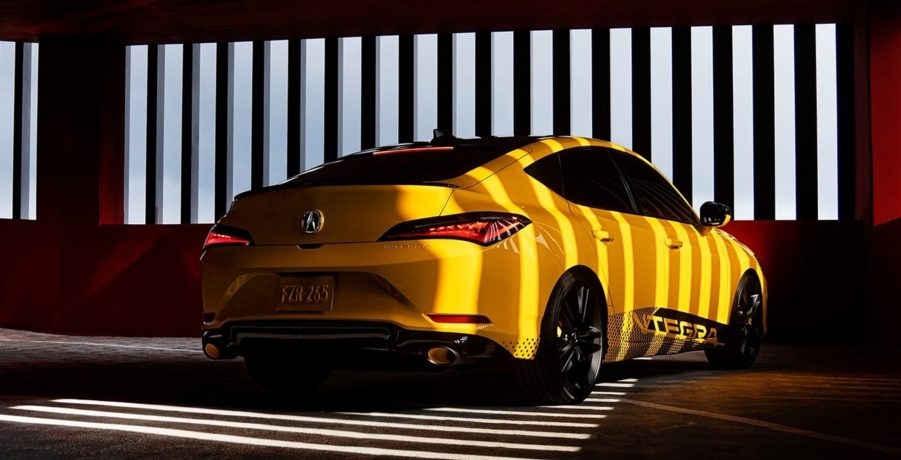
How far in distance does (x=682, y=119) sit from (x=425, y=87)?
3.51m

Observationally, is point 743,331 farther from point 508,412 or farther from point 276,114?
point 276,114

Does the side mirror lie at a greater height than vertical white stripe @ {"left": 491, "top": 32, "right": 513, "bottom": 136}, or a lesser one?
lesser

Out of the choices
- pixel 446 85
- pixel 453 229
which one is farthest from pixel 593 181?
pixel 446 85

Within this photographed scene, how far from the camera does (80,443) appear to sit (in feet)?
15.7

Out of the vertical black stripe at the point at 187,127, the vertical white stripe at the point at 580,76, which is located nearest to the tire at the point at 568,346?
the vertical white stripe at the point at 580,76

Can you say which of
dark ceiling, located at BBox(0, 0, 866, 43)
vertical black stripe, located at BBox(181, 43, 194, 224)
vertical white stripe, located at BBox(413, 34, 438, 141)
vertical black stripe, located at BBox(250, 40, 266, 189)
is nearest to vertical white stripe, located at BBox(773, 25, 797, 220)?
dark ceiling, located at BBox(0, 0, 866, 43)

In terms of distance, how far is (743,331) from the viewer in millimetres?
8438

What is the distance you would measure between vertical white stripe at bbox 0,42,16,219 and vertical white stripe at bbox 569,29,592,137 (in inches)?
350

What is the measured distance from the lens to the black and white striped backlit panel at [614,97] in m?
15.0

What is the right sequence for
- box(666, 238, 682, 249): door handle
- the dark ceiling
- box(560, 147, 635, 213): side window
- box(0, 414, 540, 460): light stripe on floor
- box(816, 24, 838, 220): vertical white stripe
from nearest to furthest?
box(0, 414, 540, 460): light stripe on floor, box(560, 147, 635, 213): side window, box(666, 238, 682, 249): door handle, the dark ceiling, box(816, 24, 838, 220): vertical white stripe

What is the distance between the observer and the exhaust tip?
5391mm

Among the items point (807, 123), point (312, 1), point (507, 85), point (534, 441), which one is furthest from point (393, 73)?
point (534, 441)

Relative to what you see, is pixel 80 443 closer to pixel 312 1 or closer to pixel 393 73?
pixel 312 1

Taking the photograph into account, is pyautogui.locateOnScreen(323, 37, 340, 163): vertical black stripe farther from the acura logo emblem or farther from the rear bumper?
the rear bumper
